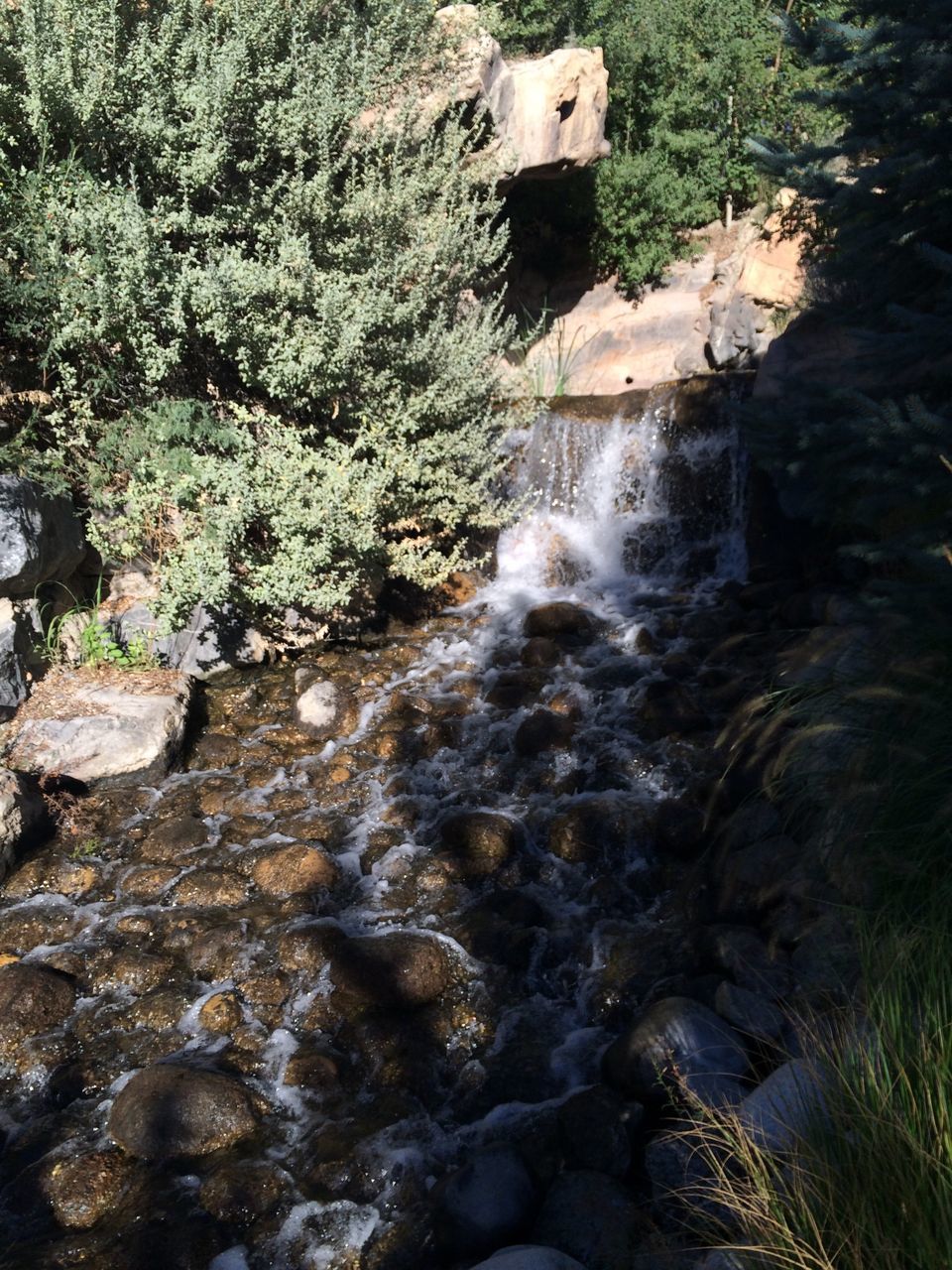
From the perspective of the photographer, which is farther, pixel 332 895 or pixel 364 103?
pixel 364 103

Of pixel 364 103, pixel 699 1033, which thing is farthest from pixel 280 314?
pixel 699 1033

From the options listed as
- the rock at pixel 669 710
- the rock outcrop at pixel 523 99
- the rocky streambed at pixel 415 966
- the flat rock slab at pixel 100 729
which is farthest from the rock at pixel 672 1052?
the rock outcrop at pixel 523 99

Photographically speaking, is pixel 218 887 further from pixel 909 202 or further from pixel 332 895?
pixel 909 202

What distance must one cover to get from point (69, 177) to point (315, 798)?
472 cm

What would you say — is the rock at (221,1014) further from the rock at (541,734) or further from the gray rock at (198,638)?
the gray rock at (198,638)

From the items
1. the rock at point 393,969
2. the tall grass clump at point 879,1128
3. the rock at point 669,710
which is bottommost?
the rock at point 393,969

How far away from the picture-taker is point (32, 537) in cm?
650

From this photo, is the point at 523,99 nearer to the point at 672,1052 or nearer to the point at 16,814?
the point at 16,814

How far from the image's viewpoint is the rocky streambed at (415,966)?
3320 mm

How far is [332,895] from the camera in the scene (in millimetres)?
5098

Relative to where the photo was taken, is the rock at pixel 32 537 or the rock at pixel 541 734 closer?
the rock at pixel 541 734

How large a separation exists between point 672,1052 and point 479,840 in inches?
78.2

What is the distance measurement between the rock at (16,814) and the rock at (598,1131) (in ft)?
10.8

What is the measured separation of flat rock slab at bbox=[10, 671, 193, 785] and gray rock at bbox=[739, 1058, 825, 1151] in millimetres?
4449
